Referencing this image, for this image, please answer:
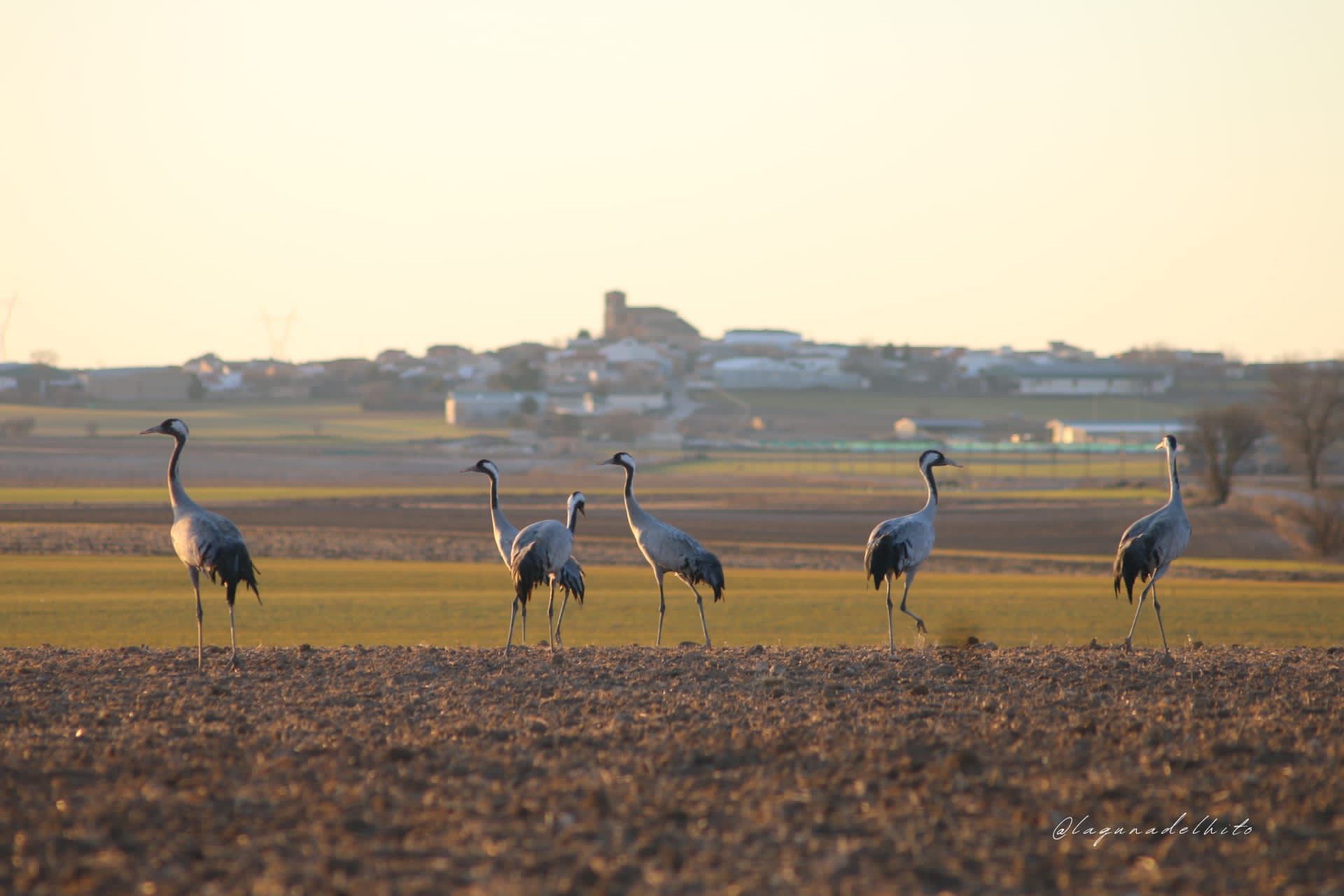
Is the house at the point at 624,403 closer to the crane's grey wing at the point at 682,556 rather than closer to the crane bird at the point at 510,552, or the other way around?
the crane bird at the point at 510,552

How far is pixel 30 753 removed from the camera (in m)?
10.5

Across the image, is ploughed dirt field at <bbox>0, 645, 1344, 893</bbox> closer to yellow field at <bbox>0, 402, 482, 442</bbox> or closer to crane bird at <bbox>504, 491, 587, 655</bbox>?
crane bird at <bbox>504, 491, 587, 655</bbox>

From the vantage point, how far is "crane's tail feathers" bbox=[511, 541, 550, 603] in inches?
698

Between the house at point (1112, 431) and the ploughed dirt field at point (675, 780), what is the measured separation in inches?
4947

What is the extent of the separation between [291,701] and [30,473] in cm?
8931

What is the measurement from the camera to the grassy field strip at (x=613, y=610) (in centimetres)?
2247

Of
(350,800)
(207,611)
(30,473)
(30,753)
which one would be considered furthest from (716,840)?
(30,473)

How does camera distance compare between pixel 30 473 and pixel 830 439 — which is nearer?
pixel 30 473

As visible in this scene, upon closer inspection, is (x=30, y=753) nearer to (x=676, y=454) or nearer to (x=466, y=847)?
(x=466, y=847)

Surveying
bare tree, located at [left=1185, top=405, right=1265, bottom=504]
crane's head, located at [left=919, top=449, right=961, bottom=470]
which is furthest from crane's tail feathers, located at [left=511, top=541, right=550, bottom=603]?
bare tree, located at [left=1185, top=405, right=1265, bottom=504]

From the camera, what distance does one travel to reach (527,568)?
58.2 ft

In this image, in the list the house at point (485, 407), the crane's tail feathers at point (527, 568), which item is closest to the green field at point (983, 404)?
the house at point (485, 407)

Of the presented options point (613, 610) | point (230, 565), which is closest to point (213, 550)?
point (230, 565)

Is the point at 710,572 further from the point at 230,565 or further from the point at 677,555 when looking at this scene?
the point at 230,565
